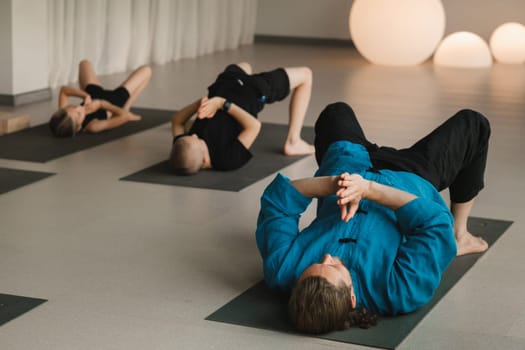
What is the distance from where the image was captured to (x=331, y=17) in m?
10.6

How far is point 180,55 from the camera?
9.11m

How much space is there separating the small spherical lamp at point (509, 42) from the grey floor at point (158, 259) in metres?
3.57

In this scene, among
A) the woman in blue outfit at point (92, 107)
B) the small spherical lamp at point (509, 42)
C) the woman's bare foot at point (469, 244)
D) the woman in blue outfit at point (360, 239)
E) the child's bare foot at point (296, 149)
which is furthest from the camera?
the small spherical lamp at point (509, 42)

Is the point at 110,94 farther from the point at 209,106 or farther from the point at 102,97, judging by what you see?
the point at 209,106

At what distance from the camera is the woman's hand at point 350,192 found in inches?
104

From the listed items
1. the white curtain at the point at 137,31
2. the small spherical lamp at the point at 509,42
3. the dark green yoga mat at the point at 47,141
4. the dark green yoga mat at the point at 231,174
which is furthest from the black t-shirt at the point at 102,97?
the small spherical lamp at the point at 509,42

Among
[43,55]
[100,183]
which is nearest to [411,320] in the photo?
[100,183]

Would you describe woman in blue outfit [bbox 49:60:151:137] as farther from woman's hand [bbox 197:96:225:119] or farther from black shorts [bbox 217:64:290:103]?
woman's hand [bbox 197:96:225:119]

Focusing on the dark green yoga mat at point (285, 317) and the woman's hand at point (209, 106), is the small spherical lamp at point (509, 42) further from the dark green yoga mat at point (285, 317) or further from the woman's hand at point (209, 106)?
the dark green yoga mat at point (285, 317)

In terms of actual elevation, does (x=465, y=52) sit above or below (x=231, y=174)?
below

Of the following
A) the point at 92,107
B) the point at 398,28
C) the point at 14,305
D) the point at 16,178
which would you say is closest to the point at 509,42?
the point at 398,28

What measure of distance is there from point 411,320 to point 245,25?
7930mm

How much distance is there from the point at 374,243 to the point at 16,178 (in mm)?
2200

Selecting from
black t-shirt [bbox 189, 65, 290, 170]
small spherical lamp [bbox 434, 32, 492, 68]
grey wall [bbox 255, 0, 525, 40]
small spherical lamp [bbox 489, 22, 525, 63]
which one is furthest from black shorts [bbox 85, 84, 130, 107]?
grey wall [bbox 255, 0, 525, 40]
